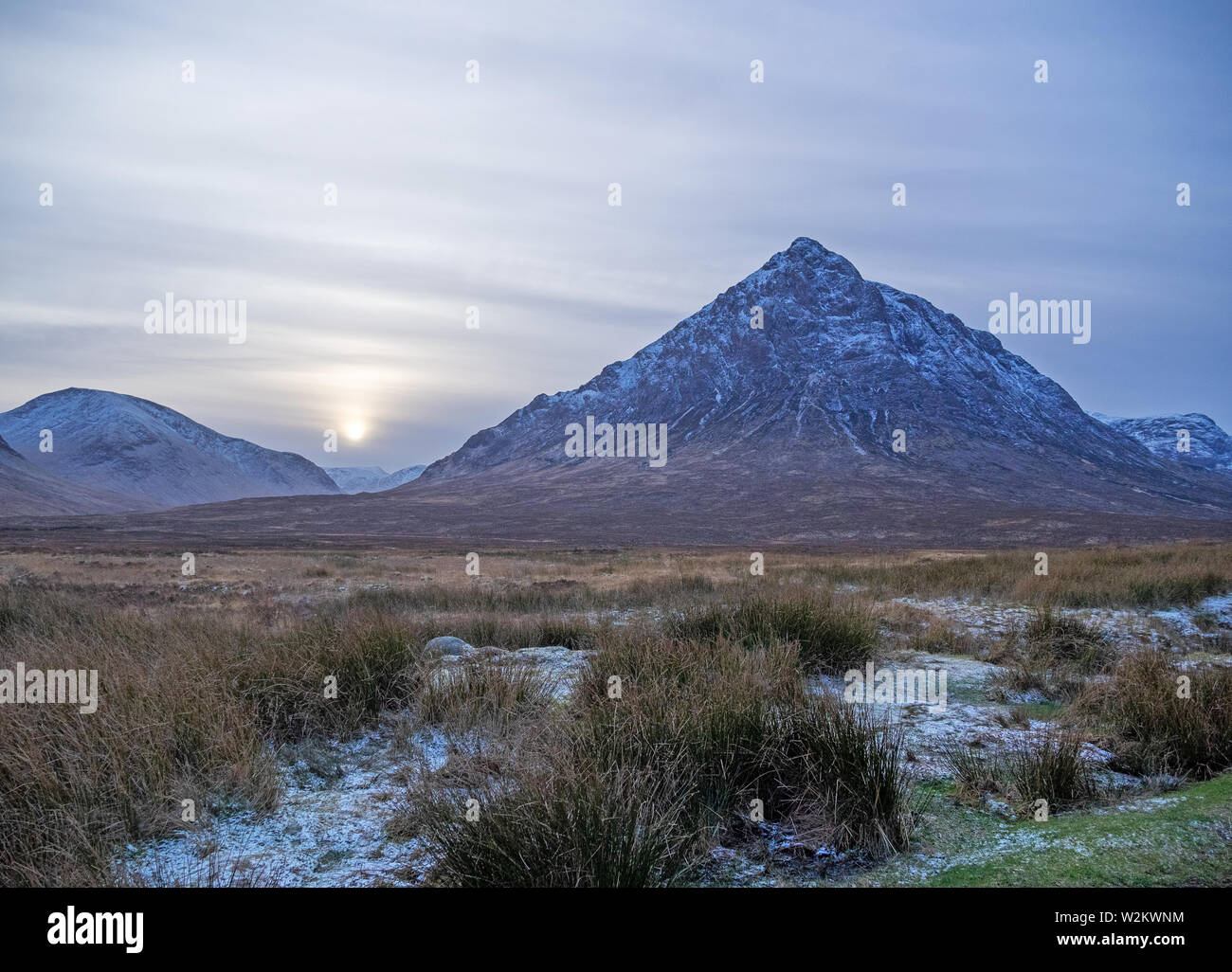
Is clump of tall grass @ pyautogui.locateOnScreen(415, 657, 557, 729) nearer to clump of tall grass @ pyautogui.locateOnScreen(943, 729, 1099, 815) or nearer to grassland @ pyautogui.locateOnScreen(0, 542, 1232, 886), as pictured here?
grassland @ pyautogui.locateOnScreen(0, 542, 1232, 886)

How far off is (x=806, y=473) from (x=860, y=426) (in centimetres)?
3072

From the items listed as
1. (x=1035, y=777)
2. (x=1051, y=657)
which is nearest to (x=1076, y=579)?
(x=1051, y=657)

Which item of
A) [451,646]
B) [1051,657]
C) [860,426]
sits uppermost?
[860,426]

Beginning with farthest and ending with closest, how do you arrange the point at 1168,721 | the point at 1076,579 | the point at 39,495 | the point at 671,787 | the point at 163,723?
1. the point at 39,495
2. the point at 1076,579
3. the point at 1168,721
4. the point at 163,723
5. the point at 671,787

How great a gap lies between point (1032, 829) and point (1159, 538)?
70.6 meters

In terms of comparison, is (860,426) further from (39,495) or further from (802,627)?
(39,495)

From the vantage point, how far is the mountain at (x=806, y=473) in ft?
242

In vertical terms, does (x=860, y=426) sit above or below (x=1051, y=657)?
above

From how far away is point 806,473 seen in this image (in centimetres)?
12156

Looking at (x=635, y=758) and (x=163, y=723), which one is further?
(x=163, y=723)

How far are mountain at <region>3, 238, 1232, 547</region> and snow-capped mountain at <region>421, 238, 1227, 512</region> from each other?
23.9 inches

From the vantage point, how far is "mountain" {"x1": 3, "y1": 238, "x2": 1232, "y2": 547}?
73625mm

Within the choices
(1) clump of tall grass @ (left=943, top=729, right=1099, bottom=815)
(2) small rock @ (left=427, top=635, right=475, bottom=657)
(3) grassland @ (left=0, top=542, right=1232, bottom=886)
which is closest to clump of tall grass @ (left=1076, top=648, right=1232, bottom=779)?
(3) grassland @ (left=0, top=542, right=1232, bottom=886)
